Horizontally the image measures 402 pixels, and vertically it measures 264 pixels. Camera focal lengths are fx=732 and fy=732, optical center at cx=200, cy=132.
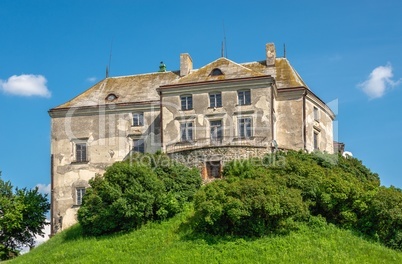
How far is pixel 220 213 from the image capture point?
36.3 m

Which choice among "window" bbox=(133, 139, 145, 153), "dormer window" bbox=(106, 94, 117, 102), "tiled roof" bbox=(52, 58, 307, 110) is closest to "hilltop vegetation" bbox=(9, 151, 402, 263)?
"window" bbox=(133, 139, 145, 153)

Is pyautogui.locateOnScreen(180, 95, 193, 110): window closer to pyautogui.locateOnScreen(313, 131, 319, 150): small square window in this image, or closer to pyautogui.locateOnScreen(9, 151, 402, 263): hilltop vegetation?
pyautogui.locateOnScreen(9, 151, 402, 263): hilltop vegetation

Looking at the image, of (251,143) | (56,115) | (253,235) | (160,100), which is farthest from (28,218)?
(253,235)

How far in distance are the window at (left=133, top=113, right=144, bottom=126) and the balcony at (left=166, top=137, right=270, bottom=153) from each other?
14.9 feet

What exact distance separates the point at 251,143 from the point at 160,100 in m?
7.23

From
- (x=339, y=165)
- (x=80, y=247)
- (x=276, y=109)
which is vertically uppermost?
(x=276, y=109)

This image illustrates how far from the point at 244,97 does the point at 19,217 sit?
16.9 m

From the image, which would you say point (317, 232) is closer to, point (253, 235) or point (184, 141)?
point (253, 235)

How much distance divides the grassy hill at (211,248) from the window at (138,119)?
40.8 feet

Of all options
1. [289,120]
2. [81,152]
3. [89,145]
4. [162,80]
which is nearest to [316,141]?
[289,120]

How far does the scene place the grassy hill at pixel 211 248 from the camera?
1362 inches

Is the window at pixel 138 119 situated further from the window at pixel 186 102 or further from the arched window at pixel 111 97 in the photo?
the window at pixel 186 102

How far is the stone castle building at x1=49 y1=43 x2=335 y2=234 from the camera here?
152ft

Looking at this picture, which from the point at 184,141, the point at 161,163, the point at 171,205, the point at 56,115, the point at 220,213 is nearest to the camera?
the point at 220,213
